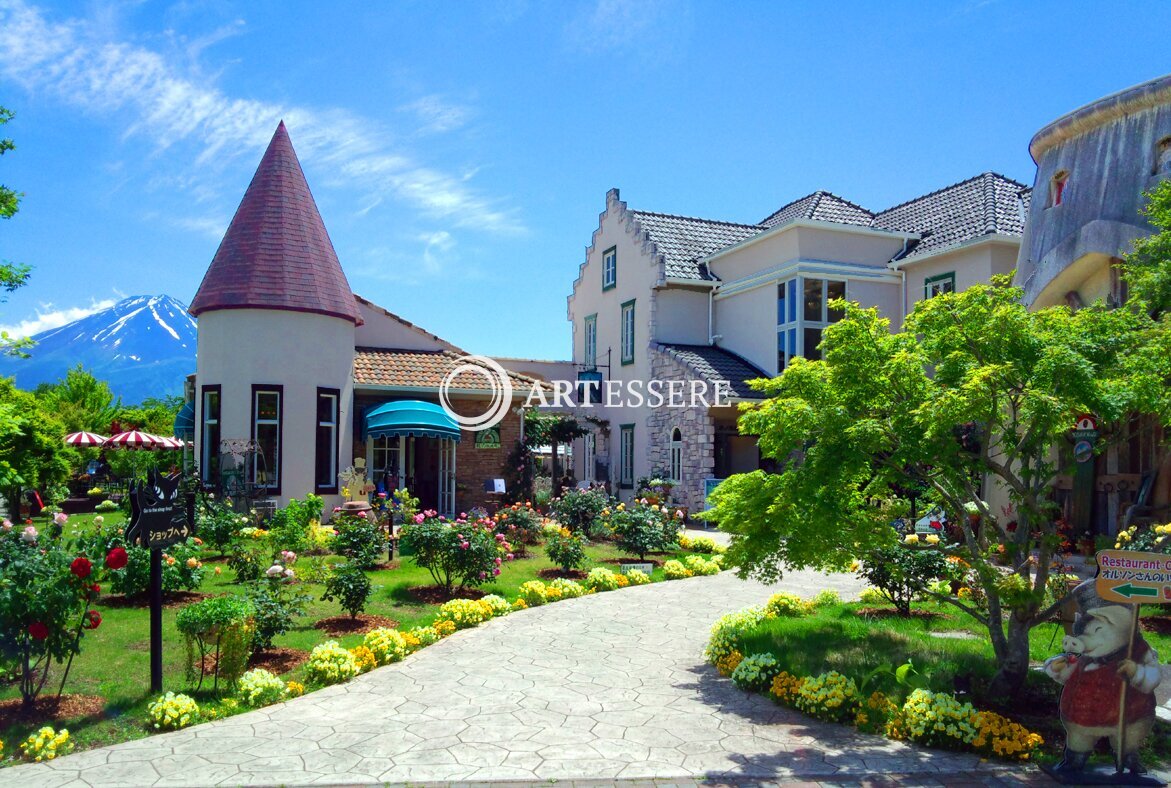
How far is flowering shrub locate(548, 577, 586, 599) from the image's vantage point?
41.5ft

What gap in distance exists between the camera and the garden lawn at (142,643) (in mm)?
6648

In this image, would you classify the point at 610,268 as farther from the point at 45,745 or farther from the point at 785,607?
the point at 45,745

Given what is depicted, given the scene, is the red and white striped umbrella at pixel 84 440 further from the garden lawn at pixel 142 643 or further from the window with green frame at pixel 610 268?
the window with green frame at pixel 610 268

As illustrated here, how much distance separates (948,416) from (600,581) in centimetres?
789

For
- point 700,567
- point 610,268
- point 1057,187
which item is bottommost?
point 700,567

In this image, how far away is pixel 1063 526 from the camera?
15.0 m

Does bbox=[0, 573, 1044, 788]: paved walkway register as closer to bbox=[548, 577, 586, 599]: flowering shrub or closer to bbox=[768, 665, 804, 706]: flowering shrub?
bbox=[768, 665, 804, 706]: flowering shrub

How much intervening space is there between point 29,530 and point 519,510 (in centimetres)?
959

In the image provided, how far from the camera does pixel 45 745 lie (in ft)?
20.0

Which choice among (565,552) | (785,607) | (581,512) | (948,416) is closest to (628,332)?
(581,512)

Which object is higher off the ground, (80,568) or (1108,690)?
(80,568)

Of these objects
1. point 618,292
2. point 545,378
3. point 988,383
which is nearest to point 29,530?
point 988,383

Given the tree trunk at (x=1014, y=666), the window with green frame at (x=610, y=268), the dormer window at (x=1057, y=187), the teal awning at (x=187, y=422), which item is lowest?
the tree trunk at (x=1014, y=666)

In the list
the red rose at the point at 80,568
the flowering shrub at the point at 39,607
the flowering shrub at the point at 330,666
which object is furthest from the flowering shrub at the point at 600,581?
the red rose at the point at 80,568
